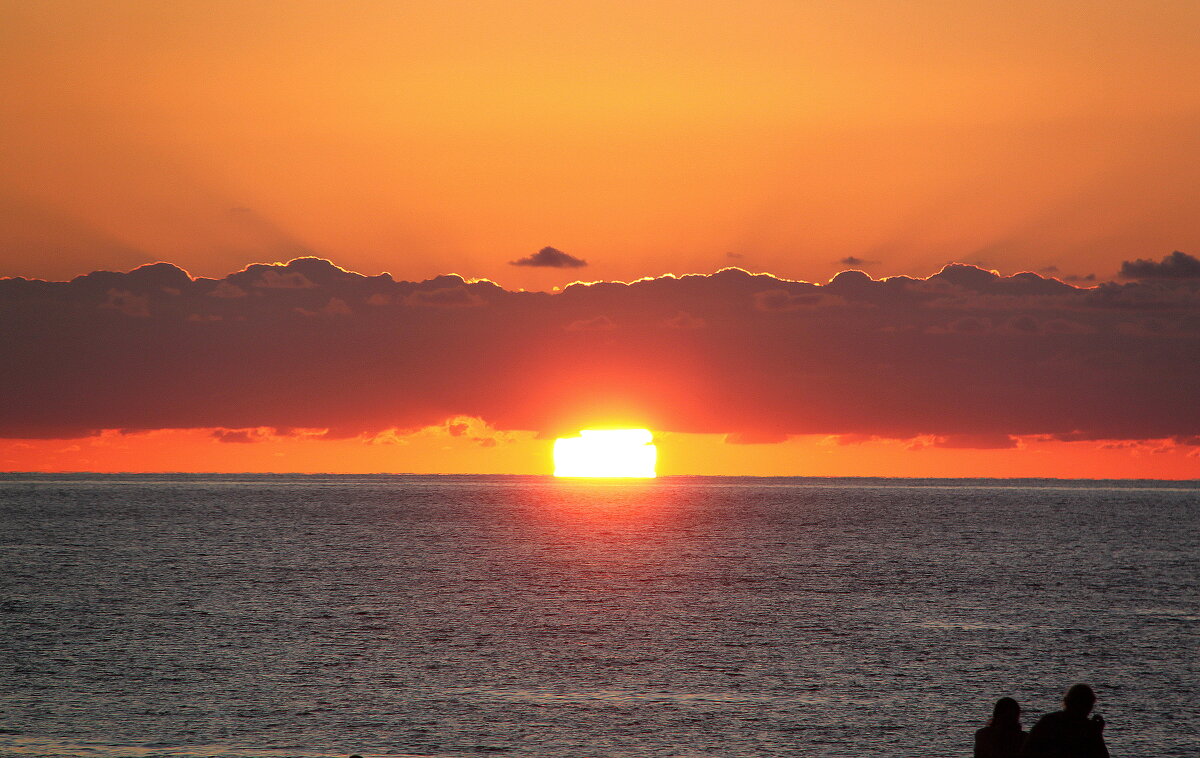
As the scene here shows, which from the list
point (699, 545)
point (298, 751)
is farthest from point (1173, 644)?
point (699, 545)

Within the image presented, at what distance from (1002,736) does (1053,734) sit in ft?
2.88

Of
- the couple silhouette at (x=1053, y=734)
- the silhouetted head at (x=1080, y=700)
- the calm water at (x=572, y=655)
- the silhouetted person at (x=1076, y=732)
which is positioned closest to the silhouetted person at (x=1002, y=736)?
the couple silhouette at (x=1053, y=734)

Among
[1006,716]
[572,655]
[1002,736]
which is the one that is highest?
[1006,716]

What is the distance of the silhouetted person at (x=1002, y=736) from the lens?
792 inches

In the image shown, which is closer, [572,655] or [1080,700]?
[1080,700]

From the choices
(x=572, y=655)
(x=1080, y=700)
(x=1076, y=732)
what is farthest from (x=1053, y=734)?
(x=572, y=655)

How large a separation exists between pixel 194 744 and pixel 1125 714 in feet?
107

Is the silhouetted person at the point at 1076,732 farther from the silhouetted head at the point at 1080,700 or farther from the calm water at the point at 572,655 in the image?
the calm water at the point at 572,655

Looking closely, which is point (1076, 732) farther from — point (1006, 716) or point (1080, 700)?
point (1006, 716)

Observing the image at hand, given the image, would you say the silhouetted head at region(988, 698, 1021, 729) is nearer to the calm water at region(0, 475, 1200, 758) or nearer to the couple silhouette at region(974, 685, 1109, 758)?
the couple silhouette at region(974, 685, 1109, 758)

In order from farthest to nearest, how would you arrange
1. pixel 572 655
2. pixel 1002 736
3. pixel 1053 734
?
pixel 572 655, pixel 1002 736, pixel 1053 734

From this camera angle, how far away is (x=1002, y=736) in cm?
2023

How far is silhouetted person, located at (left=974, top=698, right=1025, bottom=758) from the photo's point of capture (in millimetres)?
20109

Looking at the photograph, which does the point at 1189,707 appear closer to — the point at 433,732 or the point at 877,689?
the point at 877,689
